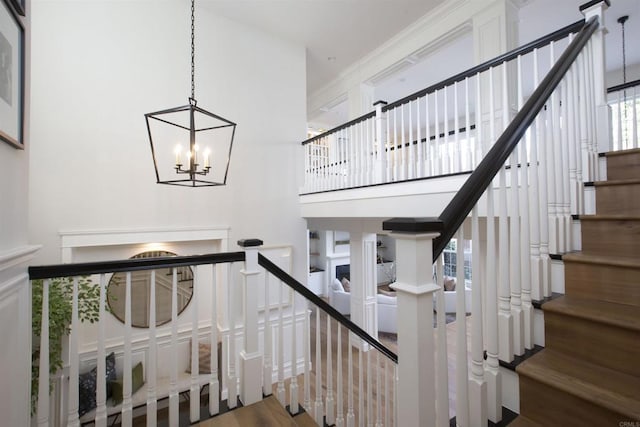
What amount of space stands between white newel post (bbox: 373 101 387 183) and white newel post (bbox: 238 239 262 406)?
1.84 m

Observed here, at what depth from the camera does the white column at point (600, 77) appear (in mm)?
1699

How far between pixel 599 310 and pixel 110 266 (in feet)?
6.70

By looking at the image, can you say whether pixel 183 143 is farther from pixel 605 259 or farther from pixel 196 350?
pixel 605 259

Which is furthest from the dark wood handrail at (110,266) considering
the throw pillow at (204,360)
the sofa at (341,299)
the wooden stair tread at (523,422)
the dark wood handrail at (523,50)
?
the sofa at (341,299)

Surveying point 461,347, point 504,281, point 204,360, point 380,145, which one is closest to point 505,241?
point 504,281

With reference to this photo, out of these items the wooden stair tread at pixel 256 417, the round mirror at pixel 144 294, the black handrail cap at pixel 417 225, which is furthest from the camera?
the round mirror at pixel 144 294

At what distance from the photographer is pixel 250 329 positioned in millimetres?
1803

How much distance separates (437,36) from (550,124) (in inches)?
131

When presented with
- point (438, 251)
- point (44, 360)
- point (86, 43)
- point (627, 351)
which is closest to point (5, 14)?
point (44, 360)

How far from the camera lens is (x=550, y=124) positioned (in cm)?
134

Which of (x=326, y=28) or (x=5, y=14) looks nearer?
(x=5, y=14)

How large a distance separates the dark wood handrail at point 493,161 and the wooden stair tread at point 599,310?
57cm

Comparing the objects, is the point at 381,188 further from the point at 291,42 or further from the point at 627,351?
the point at 291,42

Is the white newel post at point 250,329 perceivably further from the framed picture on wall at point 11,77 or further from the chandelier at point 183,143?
the chandelier at point 183,143
